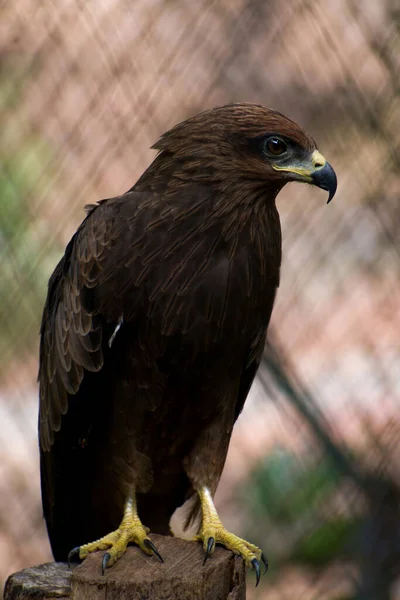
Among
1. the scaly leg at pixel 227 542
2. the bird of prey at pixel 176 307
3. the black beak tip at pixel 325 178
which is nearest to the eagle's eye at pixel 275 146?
the bird of prey at pixel 176 307

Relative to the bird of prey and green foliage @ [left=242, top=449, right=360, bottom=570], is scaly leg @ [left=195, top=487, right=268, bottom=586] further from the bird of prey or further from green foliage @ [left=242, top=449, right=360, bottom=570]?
green foliage @ [left=242, top=449, right=360, bottom=570]

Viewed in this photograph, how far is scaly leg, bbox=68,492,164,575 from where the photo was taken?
297cm

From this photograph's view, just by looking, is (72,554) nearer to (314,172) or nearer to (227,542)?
(227,542)

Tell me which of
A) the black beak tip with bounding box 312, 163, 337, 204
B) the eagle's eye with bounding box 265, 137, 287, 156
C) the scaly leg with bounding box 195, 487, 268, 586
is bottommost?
the scaly leg with bounding box 195, 487, 268, 586

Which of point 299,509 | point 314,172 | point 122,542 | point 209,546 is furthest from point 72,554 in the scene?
point 299,509

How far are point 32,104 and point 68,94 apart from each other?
7.1 inches

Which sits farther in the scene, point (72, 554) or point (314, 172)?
point (314, 172)

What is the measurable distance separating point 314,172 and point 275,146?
0.15 meters

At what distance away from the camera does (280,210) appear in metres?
4.59

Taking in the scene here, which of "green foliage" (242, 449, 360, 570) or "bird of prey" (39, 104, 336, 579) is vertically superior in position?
"bird of prey" (39, 104, 336, 579)

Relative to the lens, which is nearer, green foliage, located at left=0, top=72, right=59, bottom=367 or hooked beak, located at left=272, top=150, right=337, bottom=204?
hooked beak, located at left=272, top=150, right=337, bottom=204

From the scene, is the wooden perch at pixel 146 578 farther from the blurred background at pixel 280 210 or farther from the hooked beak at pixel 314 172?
the blurred background at pixel 280 210

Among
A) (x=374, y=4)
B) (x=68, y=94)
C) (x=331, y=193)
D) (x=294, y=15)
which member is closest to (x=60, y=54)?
(x=68, y=94)

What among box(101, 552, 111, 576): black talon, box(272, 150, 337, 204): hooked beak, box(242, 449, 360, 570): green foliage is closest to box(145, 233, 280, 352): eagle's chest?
box(272, 150, 337, 204): hooked beak
